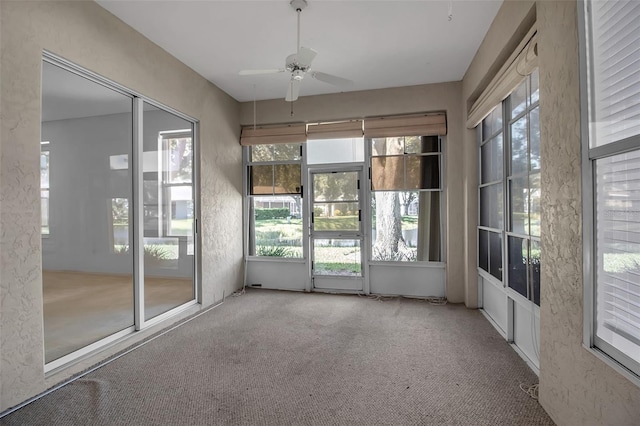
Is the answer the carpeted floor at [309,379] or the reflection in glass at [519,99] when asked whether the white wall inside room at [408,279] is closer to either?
the carpeted floor at [309,379]

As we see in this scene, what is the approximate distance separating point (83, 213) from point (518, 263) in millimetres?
3610

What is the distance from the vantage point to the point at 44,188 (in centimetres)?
221

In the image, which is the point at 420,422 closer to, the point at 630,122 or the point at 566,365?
the point at 566,365

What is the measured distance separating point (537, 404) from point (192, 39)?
156 inches

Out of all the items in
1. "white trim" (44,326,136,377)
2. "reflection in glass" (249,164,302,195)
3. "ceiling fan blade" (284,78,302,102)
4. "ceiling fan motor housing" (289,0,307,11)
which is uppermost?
"ceiling fan motor housing" (289,0,307,11)

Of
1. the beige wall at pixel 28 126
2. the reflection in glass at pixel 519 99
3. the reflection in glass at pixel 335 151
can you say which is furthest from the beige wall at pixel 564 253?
the beige wall at pixel 28 126

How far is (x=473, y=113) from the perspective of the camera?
11.1ft

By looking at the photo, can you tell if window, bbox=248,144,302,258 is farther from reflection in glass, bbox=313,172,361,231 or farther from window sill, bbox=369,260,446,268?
window sill, bbox=369,260,446,268

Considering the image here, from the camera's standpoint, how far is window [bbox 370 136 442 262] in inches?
167

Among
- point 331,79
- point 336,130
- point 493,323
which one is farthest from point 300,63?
point 493,323

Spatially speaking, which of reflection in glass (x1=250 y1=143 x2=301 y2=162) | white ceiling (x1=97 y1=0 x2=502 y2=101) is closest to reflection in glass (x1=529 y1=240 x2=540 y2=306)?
white ceiling (x1=97 y1=0 x2=502 y2=101)

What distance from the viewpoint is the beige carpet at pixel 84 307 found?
7.45 feet

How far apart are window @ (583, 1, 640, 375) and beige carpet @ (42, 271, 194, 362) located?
3.28 meters

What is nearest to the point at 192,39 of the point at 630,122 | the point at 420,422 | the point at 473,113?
the point at 473,113
